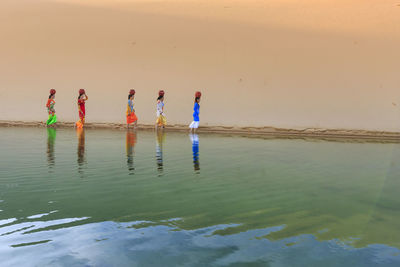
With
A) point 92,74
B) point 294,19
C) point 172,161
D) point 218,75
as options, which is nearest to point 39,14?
point 92,74

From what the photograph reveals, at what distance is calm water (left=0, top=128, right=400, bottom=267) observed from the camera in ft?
7.97

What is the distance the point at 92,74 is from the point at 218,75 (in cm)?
658

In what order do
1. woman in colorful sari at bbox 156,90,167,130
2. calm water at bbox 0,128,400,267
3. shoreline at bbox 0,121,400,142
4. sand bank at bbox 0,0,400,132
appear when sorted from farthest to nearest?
sand bank at bbox 0,0,400,132, woman in colorful sari at bbox 156,90,167,130, shoreline at bbox 0,121,400,142, calm water at bbox 0,128,400,267

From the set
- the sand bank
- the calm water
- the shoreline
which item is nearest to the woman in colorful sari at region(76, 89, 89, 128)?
the shoreline

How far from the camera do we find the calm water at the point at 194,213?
2428 mm

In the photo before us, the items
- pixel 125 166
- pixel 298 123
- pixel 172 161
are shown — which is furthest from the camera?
pixel 298 123

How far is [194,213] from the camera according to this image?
3.31 metres

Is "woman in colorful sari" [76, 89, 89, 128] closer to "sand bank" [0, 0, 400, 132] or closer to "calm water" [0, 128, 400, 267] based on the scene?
"sand bank" [0, 0, 400, 132]

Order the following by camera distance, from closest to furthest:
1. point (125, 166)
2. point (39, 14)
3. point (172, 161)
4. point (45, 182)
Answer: point (45, 182) < point (125, 166) < point (172, 161) < point (39, 14)

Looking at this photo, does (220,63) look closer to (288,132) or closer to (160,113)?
(160,113)

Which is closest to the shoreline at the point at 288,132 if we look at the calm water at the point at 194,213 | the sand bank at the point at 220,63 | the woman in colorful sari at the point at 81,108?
the woman in colorful sari at the point at 81,108

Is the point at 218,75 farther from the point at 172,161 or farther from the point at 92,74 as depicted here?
the point at 172,161

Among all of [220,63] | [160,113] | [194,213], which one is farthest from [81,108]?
[194,213]

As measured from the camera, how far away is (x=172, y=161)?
6.30 metres
